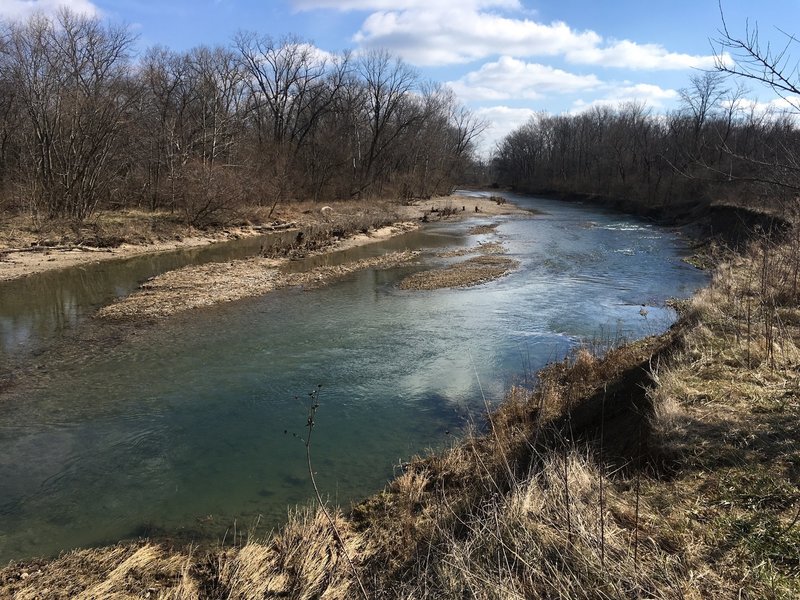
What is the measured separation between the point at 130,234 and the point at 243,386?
19.3m

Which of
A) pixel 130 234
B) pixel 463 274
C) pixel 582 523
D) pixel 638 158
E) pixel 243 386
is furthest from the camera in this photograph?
pixel 638 158

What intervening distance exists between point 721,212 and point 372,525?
34.6 m

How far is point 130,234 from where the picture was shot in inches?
1008

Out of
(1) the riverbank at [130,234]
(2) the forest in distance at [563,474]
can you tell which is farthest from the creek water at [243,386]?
(1) the riverbank at [130,234]

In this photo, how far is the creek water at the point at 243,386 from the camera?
6.38 metres

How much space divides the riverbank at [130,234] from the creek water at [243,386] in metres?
2.36

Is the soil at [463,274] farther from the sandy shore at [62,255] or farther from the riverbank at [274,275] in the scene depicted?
the sandy shore at [62,255]

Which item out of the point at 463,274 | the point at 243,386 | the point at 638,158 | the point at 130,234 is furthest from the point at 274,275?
the point at 638,158

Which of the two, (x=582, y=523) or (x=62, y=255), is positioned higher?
(x=62, y=255)

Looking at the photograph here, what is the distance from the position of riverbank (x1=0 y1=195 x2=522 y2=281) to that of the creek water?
92.9 inches

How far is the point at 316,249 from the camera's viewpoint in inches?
1042

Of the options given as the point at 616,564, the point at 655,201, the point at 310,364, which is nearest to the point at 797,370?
the point at 616,564

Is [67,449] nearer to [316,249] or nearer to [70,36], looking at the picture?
[316,249]

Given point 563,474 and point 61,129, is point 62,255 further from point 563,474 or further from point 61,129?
point 563,474
